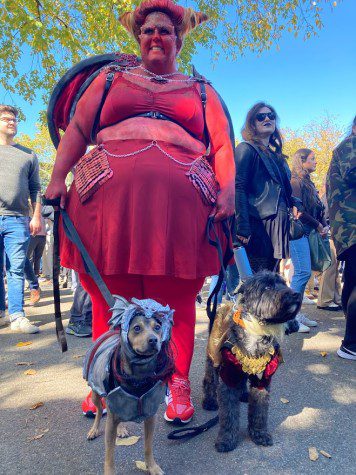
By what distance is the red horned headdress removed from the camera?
2.16 m

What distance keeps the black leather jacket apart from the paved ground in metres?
1.39

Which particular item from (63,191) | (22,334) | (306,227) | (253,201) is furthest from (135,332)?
(306,227)

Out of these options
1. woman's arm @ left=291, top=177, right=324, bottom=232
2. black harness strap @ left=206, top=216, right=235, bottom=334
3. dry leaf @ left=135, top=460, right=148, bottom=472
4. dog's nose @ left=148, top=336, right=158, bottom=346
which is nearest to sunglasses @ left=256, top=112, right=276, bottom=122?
black harness strap @ left=206, top=216, right=235, bottom=334

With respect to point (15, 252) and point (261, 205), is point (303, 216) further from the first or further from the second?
point (15, 252)

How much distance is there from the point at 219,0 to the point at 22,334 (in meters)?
8.40

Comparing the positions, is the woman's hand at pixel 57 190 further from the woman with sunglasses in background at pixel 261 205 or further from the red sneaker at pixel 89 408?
the woman with sunglasses in background at pixel 261 205

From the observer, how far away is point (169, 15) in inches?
85.6

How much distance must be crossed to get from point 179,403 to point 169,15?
7.58ft

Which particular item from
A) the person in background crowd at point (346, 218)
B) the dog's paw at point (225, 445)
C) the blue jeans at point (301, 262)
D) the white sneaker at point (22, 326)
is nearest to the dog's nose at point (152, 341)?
the dog's paw at point (225, 445)

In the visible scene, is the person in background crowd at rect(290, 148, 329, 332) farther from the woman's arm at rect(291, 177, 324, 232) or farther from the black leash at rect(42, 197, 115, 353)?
the black leash at rect(42, 197, 115, 353)

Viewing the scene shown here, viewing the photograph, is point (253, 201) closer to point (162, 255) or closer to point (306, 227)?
point (162, 255)

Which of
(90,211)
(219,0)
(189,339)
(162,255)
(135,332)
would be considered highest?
(219,0)

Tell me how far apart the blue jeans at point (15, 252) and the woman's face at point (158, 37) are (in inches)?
122

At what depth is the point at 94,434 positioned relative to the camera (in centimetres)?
223
